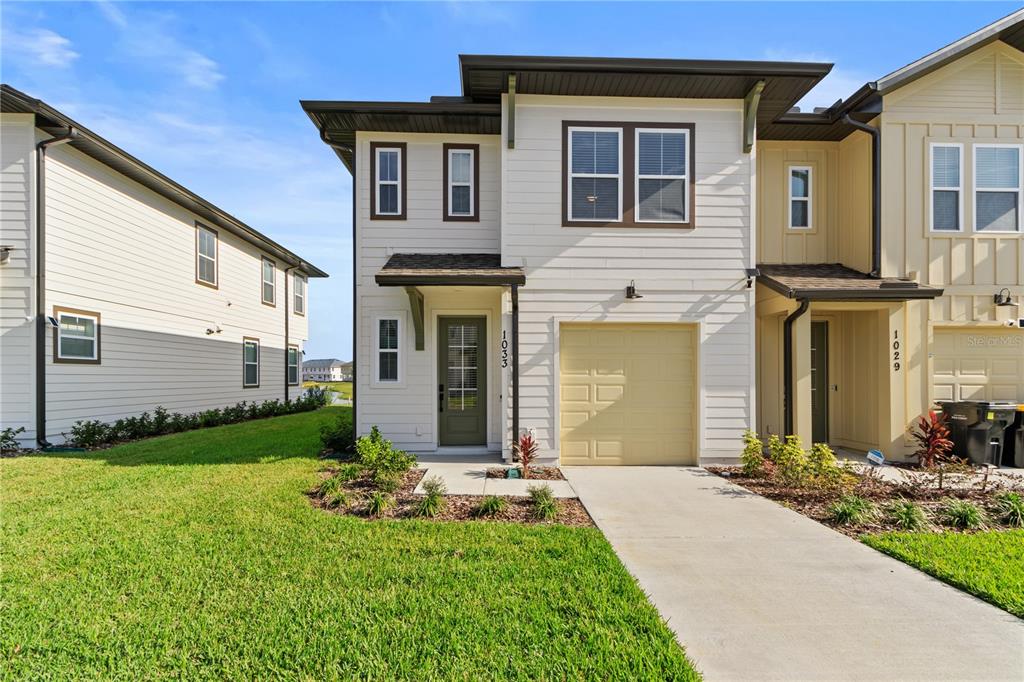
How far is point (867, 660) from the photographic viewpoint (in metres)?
3.11

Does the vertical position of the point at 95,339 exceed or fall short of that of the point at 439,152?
it falls short

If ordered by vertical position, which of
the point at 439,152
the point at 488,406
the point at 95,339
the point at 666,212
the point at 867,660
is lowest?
the point at 867,660

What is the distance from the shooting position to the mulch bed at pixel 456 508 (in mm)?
5594

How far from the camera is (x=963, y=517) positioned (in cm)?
549


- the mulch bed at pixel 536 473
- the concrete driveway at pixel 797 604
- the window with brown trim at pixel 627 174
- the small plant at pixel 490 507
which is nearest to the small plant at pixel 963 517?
the concrete driveway at pixel 797 604

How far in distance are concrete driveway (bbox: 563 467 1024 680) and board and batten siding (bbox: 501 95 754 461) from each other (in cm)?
286

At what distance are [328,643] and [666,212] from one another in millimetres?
7640

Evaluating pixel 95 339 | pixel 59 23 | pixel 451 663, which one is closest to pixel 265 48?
pixel 59 23

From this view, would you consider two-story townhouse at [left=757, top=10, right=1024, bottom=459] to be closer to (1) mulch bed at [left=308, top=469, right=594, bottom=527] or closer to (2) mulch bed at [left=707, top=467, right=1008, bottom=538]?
(2) mulch bed at [left=707, top=467, right=1008, bottom=538]

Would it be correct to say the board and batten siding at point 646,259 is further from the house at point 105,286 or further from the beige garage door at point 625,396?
the house at point 105,286

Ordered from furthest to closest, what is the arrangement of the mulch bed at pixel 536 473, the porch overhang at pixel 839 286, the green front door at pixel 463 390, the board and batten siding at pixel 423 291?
the green front door at pixel 463 390 < the board and batten siding at pixel 423 291 < the porch overhang at pixel 839 286 < the mulch bed at pixel 536 473

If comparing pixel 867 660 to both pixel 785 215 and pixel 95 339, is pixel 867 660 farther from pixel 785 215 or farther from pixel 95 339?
pixel 95 339

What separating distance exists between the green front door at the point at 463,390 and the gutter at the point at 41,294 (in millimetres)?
7136

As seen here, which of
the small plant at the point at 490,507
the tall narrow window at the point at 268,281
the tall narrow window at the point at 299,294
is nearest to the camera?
the small plant at the point at 490,507
